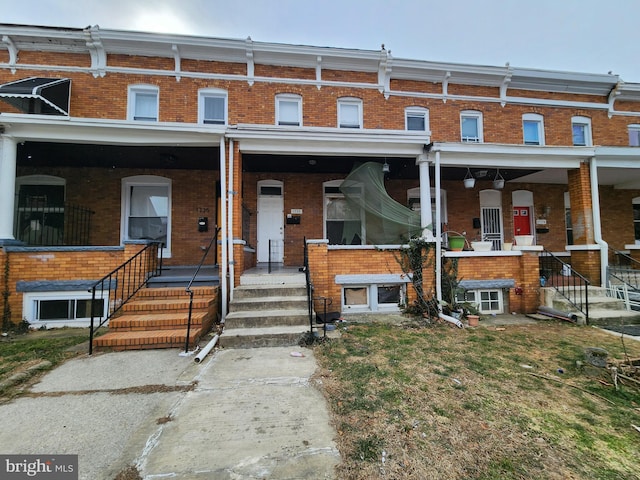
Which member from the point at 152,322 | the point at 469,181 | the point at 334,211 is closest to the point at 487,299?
the point at 469,181

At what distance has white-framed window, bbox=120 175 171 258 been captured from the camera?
8523mm

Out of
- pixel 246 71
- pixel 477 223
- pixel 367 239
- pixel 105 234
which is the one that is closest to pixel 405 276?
pixel 367 239

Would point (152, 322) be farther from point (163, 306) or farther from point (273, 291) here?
point (273, 291)

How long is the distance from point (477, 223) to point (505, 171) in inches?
74.6

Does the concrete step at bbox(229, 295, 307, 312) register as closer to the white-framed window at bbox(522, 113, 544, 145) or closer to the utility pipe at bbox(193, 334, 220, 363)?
the utility pipe at bbox(193, 334, 220, 363)

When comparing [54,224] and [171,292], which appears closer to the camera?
[171,292]

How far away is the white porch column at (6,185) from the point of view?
5.73 m

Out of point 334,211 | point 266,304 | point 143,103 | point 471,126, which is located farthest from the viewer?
point 471,126

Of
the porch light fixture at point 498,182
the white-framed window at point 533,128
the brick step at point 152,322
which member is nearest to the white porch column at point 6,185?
the brick step at point 152,322

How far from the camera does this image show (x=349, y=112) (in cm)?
924

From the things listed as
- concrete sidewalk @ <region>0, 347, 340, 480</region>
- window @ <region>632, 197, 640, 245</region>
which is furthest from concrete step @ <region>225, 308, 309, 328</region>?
window @ <region>632, 197, 640, 245</region>

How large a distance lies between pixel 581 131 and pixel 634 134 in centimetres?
219

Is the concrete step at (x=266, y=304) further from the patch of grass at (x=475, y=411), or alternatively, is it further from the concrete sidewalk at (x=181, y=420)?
the concrete sidewalk at (x=181, y=420)

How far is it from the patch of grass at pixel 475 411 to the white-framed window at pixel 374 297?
74.6 inches
